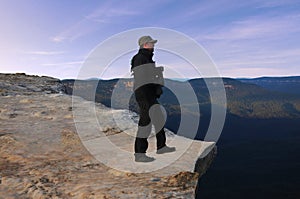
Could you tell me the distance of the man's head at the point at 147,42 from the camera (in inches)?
242

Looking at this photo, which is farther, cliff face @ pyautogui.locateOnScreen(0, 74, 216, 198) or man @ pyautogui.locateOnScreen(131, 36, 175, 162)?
man @ pyautogui.locateOnScreen(131, 36, 175, 162)

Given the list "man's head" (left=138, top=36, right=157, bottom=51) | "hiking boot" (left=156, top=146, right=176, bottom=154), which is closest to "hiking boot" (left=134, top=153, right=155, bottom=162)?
"hiking boot" (left=156, top=146, right=176, bottom=154)

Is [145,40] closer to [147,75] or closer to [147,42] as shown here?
[147,42]

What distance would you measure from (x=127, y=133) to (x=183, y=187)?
4.42 m

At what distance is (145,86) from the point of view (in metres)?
6.30

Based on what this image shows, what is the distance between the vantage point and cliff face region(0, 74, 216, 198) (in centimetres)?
478

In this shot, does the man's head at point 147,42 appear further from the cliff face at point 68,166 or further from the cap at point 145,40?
the cliff face at point 68,166

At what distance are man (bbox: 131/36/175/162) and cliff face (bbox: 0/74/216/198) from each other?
0.79m

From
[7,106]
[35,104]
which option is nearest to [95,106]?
[35,104]

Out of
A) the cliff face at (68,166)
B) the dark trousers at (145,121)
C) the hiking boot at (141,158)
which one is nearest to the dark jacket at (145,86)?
the dark trousers at (145,121)

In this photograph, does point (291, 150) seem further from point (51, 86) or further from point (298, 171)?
point (51, 86)

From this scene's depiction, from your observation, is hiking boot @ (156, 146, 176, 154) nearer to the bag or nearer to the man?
the man

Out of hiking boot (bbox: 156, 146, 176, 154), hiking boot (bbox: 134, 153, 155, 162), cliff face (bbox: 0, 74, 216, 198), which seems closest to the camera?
cliff face (bbox: 0, 74, 216, 198)

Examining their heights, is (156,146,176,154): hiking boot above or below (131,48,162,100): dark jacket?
below
